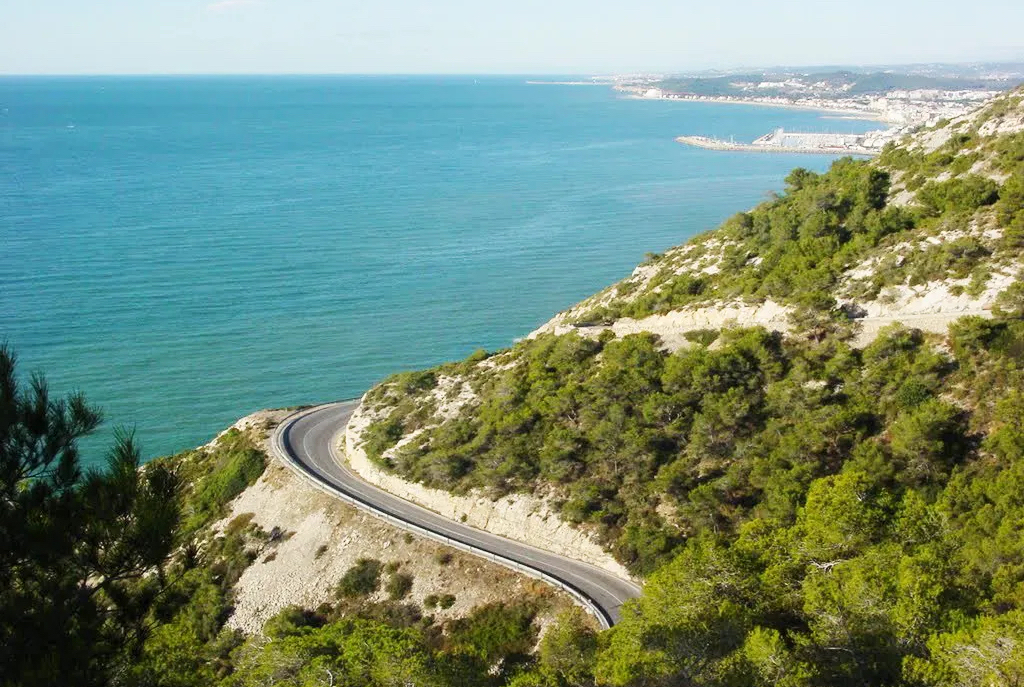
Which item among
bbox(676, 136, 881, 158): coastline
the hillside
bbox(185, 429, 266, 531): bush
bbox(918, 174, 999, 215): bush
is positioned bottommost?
bbox(185, 429, 266, 531): bush

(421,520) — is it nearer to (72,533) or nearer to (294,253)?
(72,533)

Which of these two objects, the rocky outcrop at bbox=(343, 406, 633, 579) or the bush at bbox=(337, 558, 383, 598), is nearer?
the bush at bbox=(337, 558, 383, 598)

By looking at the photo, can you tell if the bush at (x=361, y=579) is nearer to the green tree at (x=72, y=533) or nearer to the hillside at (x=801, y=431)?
the hillside at (x=801, y=431)

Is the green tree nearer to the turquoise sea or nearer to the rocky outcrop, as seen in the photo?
the turquoise sea

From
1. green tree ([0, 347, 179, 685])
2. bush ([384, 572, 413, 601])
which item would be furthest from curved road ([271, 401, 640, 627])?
green tree ([0, 347, 179, 685])

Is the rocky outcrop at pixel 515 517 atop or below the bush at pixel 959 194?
below

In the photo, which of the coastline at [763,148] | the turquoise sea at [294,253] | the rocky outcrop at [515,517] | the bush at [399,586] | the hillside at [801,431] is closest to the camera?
the hillside at [801,431]

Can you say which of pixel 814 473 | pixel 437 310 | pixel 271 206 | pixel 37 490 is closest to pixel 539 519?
pixel 814 473

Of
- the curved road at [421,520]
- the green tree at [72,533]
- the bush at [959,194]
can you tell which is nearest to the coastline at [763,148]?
the bush at [959,194]
